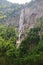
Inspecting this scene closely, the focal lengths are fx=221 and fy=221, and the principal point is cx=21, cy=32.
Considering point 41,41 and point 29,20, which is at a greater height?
point 29,20

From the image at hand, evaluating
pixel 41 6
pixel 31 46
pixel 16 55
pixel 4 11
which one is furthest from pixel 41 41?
pixel 4 11

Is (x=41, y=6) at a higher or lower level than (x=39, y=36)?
higher

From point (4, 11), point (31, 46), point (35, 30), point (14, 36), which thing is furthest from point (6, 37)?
point (4, 11)

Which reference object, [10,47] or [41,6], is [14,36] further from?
[41,6]

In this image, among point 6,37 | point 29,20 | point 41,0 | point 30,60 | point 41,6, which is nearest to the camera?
point 30,60

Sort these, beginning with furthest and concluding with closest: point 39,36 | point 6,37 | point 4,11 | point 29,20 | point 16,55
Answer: point 4,11 < point 29,20 < point 6,37 < point 39,36 < point 16,55

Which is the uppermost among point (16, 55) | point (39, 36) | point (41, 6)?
point (41, 6)

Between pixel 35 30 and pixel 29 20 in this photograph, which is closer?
pixel 35 30

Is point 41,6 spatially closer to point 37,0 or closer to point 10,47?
point 37,0

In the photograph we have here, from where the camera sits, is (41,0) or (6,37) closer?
(6,37)
